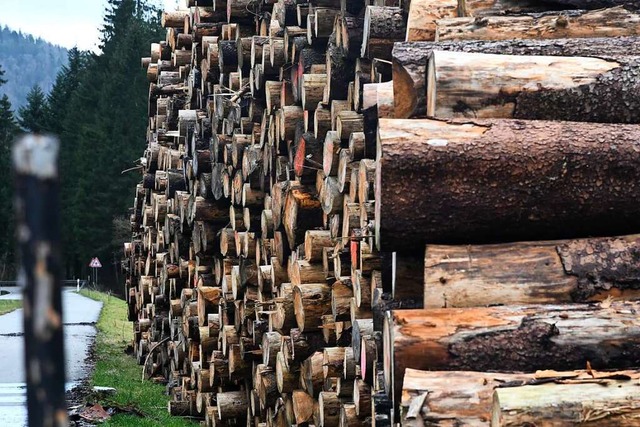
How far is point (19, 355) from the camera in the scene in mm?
17109

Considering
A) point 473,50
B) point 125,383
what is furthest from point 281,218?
Result: point 125,383

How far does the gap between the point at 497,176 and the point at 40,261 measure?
3.13 m

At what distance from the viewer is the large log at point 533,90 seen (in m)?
4.11

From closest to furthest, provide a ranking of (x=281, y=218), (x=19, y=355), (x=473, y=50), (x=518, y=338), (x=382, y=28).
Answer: (x=518, y=338) < (x=473, y=50) < (x=382, y=28) < (x=281, y=218) < (x=19, y=355)

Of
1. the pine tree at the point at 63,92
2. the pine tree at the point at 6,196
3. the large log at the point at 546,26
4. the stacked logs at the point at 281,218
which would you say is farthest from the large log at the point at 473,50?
the pine tree at the point at 63,92

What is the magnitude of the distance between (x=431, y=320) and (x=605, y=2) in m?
2.05

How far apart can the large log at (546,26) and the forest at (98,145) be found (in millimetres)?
42314

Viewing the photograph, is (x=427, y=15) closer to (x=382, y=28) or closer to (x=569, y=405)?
(x=382, y=28)

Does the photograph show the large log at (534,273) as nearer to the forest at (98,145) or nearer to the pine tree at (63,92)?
the forest at (98,145)

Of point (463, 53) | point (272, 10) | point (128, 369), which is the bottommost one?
point (128, 369)

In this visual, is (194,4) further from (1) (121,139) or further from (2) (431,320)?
(1) (121,139)

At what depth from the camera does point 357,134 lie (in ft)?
20.6

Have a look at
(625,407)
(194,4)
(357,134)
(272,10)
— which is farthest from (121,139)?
(625,407)

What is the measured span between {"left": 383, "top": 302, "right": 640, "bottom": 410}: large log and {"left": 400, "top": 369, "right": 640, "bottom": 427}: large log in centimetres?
13
